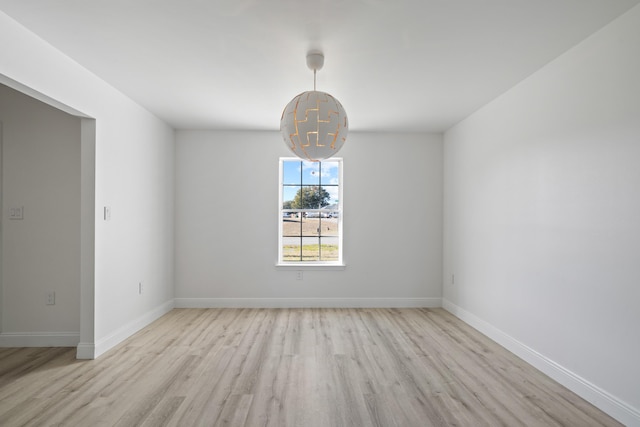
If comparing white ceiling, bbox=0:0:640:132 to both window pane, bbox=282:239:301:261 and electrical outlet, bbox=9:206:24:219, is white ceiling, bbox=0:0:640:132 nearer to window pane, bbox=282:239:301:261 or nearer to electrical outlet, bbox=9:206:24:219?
electrical outlet, bbox=9:206:24:219

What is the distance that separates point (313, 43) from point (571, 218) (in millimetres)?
2374

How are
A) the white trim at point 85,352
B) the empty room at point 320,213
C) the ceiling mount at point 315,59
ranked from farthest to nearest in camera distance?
the white trim at point 85,352 → the ceiling mount at point 315,59 → the empty room at point 320,213

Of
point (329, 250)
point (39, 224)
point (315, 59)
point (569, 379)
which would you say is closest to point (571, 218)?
point (569, 379)

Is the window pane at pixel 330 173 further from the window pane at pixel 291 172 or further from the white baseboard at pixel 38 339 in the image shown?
the white baseboard at pixel 38 339

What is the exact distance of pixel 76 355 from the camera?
3256 mm

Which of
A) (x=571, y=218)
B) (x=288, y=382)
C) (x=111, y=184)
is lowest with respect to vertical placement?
(x=288, y=382)

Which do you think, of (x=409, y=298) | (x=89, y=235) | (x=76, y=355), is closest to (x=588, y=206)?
(x=409, y=298)

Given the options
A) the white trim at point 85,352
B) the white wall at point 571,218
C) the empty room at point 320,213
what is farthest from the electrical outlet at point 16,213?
the white wall at point 571,218

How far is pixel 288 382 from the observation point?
108 inches

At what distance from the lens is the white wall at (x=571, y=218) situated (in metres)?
2.25

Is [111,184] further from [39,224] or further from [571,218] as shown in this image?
[571,218]

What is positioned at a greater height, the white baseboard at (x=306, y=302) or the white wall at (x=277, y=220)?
the white wall at (x=277, y=220)

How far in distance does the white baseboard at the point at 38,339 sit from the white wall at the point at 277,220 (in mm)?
1661

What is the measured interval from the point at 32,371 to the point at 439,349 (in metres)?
3.60
